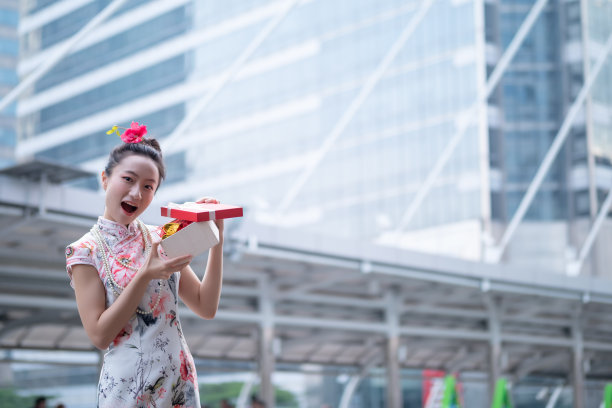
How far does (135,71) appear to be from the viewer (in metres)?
59.5

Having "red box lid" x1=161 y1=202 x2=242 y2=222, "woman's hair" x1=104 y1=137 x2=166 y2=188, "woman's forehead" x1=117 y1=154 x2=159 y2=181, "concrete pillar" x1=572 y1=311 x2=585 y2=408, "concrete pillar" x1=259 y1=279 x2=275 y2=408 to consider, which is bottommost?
"concrete pillar" x1=572 y1=311 x2=585 y2=408

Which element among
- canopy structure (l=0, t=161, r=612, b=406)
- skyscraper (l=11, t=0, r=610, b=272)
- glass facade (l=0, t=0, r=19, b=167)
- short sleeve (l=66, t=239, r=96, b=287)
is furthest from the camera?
glass facade (l=0, t=0, r=19, b=167)

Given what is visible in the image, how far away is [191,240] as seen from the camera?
95.8 inches

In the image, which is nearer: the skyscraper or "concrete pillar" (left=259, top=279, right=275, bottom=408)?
"concrete pillar" (left=259, top=279, right=275, bottom=408)

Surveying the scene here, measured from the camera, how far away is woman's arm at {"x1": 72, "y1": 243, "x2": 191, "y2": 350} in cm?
243

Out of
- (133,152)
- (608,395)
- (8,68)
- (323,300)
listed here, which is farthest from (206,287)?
(8,68)

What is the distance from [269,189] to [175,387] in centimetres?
5321

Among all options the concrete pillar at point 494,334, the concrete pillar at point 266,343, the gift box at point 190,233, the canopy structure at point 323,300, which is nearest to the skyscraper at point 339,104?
the canopy structure at point 323,300

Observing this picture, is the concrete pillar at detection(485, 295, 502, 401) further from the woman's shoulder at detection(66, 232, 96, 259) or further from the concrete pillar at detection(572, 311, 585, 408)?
the woman's shoulder at detection(66, 232, 96, 259)

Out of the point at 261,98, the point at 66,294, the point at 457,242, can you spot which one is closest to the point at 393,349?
the point at 66,294

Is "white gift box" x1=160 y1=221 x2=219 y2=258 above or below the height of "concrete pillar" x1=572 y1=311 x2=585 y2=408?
above

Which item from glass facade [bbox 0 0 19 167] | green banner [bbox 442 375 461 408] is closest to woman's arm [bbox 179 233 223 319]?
green banner [bbox 442 375 461 408]

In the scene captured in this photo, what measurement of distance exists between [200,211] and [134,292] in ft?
0.85

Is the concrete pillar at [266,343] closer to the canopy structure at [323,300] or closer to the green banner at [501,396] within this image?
the canopy structure at [323,300]
